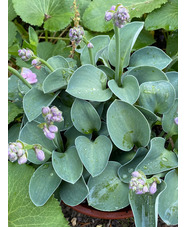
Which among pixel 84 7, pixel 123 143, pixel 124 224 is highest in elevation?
pixel 84 7

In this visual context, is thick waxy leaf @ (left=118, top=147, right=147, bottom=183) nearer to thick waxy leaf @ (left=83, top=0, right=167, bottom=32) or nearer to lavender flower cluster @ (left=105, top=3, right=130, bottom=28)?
lavender flower cluster @ (left=105, top=3, right=130, bottom=28)

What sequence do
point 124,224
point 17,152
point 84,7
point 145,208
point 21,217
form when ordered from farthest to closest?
point 84,7, point 124,224, point 21,217, point 145,208, point 17,152

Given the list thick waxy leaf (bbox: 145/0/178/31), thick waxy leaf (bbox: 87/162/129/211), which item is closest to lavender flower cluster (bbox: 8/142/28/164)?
thick waxy leaf (bbox: 87/162/129/211)

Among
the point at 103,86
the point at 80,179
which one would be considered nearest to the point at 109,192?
the point at 80,179

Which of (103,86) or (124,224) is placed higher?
(103,86)

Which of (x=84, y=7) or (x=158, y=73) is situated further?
(x=84, y=7)

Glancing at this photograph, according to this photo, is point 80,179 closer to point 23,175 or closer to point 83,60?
point 23,175

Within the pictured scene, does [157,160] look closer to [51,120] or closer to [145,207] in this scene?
[145,207]
